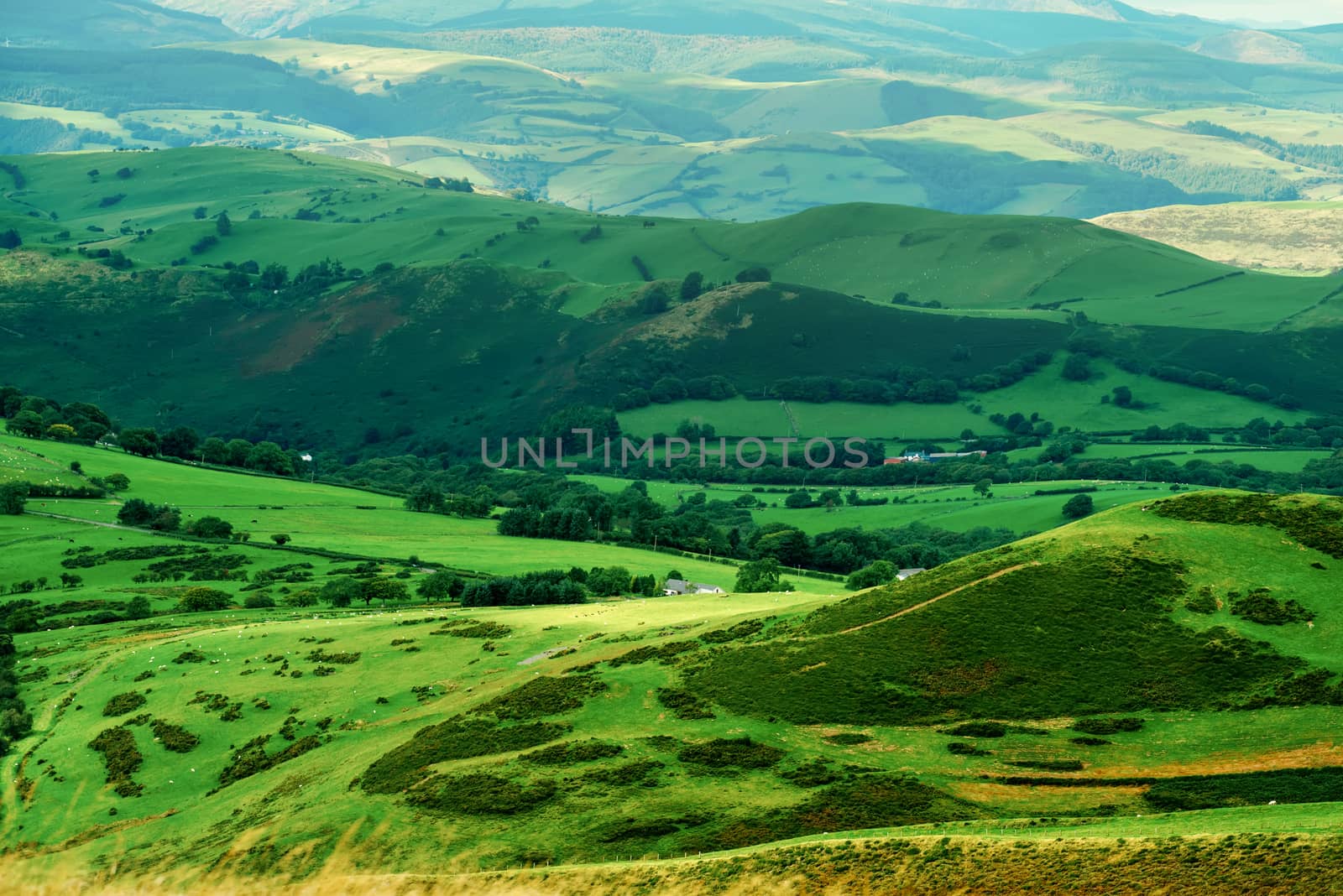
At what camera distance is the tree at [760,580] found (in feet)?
437

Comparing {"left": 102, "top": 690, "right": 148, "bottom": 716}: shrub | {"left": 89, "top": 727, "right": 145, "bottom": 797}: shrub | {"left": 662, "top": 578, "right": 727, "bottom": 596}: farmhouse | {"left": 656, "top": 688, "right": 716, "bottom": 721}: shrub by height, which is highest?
{"left": 656, "top": 688, "right": 716, "bottom": 721}: shrub

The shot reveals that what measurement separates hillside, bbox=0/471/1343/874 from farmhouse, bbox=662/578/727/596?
4281 cm

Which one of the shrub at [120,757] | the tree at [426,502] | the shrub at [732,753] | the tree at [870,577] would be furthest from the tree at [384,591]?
the shrub at [732,753]

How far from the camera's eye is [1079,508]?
631ft

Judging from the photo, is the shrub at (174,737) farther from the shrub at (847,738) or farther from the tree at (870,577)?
the tree at (870,577)

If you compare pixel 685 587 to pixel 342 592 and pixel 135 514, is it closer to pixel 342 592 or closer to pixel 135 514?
pixel 342 592

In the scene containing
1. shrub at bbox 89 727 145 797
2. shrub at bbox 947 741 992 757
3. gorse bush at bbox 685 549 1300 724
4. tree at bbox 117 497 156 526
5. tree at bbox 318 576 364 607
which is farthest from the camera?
tree at bbox 117 497 156 526

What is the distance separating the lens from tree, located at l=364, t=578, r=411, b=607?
126069 millimetres

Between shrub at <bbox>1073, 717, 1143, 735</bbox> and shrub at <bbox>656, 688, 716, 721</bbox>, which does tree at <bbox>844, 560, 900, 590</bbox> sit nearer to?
shrub at <bbox>656, 688, 716, 721</bbox>

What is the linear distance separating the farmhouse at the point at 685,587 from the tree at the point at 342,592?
28.6 m

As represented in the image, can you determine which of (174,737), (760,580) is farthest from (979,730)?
(760,580)

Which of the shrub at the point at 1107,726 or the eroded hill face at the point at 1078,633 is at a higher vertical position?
the eroded hill face at the point at 1078,633

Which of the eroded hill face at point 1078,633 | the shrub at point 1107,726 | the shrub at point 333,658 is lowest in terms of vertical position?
the shrub at point 333,658

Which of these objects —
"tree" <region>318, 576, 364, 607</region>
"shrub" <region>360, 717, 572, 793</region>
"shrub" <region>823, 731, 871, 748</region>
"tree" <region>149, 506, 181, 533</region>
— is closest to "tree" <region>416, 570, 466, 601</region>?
"tree" <region>318, 576, 364, 607</region>
